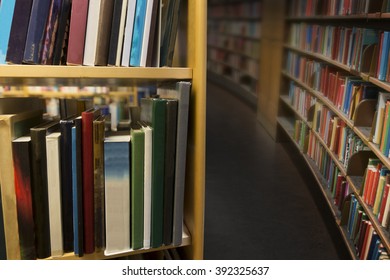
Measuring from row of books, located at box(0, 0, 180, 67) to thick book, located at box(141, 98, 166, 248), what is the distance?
0.12 meters

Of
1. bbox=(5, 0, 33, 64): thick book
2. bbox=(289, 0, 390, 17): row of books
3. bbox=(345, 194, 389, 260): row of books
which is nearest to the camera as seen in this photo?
bbox=(5, 0, 33, 64): thick book

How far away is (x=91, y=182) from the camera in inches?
31.1

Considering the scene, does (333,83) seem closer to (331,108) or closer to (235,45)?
(331,108)

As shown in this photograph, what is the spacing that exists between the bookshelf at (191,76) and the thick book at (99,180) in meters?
0.06

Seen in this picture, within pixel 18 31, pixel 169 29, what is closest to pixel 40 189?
pixel 18 31

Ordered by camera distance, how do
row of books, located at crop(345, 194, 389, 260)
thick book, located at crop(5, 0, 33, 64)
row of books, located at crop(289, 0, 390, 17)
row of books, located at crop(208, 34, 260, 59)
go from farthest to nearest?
row of books, located at crop(345, 194, 389, 260) < row of books, located at crop(208, 34, 260, 59) < row of books, located at crop(289, 0, 390, 17) < thick book, located at crop(5, 0, 33, 64)

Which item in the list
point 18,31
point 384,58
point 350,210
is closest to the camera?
point 18,31

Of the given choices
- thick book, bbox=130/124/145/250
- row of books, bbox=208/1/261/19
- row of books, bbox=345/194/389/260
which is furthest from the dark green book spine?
row of books, bbox=345/194/389/260

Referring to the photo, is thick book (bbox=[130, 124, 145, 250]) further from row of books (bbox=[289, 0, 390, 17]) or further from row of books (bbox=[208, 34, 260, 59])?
row of books (bbox=[289, 0, 390, 17])

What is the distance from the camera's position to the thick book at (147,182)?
79 cm

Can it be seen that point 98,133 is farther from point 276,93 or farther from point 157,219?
point 276,93

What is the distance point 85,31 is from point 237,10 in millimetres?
537

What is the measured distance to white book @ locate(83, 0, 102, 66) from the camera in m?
0.73
